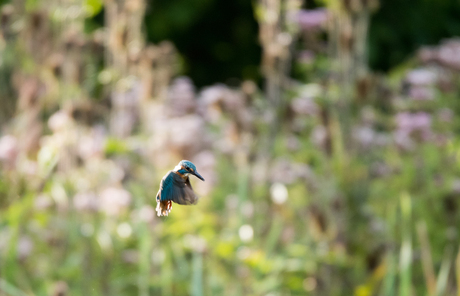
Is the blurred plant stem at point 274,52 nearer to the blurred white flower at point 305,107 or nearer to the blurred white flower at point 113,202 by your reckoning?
the blurred white flower at point 305,107

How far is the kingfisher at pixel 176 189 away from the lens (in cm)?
30

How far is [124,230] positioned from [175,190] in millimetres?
1257

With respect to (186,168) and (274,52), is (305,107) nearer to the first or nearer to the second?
(274,52)

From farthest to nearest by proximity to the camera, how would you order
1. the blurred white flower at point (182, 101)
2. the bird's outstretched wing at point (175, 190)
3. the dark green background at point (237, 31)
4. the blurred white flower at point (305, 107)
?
1. the dark green background at point (237, 31)
2. the blurred white flower at point (182, 101)
3. the blurred white flower at point (305, 107)
4. the bird's outstretched wing at point (175, 190)

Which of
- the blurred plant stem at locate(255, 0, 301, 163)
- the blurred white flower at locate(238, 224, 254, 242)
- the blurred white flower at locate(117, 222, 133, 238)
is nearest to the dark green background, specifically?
the blurred plant stem at locate(255, 0, 301, 163)

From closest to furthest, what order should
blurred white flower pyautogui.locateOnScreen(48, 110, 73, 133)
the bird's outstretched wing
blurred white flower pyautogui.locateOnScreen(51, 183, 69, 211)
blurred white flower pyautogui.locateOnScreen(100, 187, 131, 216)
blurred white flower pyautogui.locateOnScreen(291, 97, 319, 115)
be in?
the bird's outstretched wing → blurred white flower pyautogui.locateOnScreen(48, 110, 73, 133) → blurred white flower pyautogui.locateOnScreen(51, 183, 69, 211) → blurred white flower pyautogui.locateOnScreen(100, 187, 131, 216) → blurred white flower pyautogui.locateOnScreen(291, 97, 319, 115)

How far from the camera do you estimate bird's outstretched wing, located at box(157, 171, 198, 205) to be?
0.30m

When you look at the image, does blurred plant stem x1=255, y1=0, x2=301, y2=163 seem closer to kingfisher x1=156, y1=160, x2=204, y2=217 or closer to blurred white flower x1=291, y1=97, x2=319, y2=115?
blurred white flower x1=291, y1=97, x2=319, y2=115

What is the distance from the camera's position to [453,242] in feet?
5.41

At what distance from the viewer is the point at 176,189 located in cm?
31

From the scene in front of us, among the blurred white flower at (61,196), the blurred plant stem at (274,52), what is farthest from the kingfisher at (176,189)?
the blurred plant stem at (274,52)

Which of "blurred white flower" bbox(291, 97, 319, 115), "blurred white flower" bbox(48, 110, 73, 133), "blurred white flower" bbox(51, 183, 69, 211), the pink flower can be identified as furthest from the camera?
"blurred white flower" bbox(291, 97, 319, 115)

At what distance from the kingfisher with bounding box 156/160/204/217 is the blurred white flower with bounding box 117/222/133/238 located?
1218mm

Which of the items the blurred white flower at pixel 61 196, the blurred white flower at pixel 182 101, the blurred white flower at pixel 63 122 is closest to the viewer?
the blurred white flower at pixel 63 122
